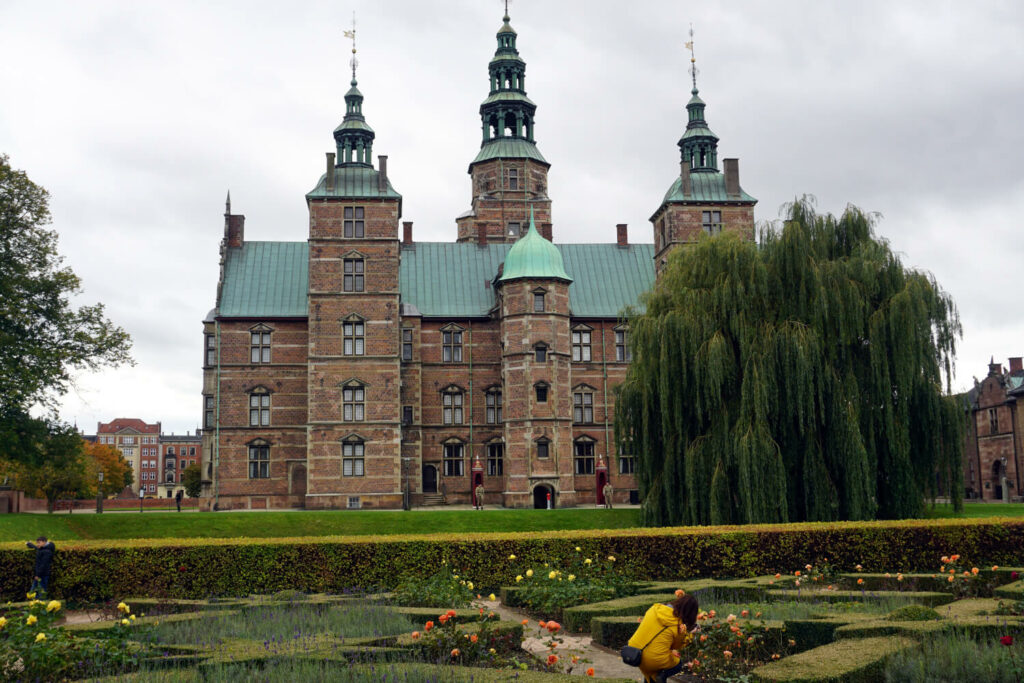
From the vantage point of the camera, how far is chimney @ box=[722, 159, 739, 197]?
4878 cm

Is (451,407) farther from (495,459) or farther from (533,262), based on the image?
(533,262)

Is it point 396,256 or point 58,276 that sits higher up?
point 396,256

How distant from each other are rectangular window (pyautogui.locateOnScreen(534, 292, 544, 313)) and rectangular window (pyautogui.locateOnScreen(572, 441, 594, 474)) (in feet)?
25.1

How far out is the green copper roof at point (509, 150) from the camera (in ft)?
185

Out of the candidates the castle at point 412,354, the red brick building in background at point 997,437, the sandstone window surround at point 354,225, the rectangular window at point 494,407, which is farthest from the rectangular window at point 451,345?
the red brick building in background at point 997,437

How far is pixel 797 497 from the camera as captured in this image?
24141 mm

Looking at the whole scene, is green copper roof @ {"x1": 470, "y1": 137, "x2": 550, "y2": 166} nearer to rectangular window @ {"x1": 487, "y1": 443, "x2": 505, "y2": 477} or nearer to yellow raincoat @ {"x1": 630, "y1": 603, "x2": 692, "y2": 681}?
rectangular window @ {"x1": 487, "y1": 443, "x2": 505, "y2": 477}

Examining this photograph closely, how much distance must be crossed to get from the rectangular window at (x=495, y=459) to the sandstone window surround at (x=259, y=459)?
10935 millimetres

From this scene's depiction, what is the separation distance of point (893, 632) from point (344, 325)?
3477 cm

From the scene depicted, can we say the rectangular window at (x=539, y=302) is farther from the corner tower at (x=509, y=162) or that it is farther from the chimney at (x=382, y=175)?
the corner tower at (x=509, y=162)

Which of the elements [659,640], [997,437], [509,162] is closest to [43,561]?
[659,640]

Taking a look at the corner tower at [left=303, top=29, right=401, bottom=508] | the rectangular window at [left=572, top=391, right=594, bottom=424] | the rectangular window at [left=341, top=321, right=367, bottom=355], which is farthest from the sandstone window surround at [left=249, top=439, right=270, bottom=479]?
the rectangular window at [left=572, top=391, right=594, bottom=424]

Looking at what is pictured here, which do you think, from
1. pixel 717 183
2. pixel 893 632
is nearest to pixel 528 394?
pixel 717 183

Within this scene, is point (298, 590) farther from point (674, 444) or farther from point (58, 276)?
point (58, 276)
